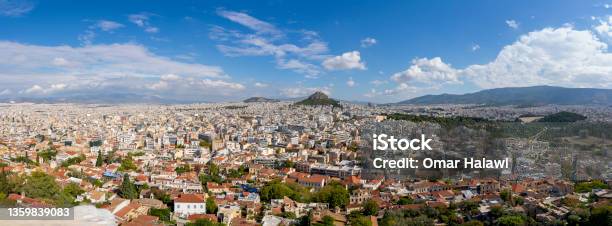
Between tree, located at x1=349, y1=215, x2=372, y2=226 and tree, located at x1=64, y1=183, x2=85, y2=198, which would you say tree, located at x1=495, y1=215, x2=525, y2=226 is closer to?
tree, located at x1=349, y1=215, x2=372, y2=226

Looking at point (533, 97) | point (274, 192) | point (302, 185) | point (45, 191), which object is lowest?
point (302, 185)

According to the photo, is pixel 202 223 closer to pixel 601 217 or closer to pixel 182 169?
pixel 601 217

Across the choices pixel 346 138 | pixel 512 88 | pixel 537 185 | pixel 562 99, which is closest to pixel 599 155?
pixel 537 185

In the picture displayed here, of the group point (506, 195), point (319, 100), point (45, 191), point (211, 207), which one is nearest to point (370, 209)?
point (506, 195)

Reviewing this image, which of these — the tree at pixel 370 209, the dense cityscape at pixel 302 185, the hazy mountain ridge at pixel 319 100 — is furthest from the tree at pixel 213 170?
the hazy mountain ridge at pixel 319 100

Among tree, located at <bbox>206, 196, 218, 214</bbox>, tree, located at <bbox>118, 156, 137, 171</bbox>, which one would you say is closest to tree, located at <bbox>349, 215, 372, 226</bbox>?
tree, located at <bbox>206, 196, 218, 214</bbox>

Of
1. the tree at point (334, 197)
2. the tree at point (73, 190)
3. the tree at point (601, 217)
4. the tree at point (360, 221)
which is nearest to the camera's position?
the tree at point (601, 217)

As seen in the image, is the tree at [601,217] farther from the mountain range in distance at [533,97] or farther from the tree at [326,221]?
the mountain range in distance at [533,97]

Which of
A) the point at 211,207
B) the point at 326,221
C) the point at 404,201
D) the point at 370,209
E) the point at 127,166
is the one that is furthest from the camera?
the point at 127,166

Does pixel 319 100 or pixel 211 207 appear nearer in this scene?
pixel 211 207
